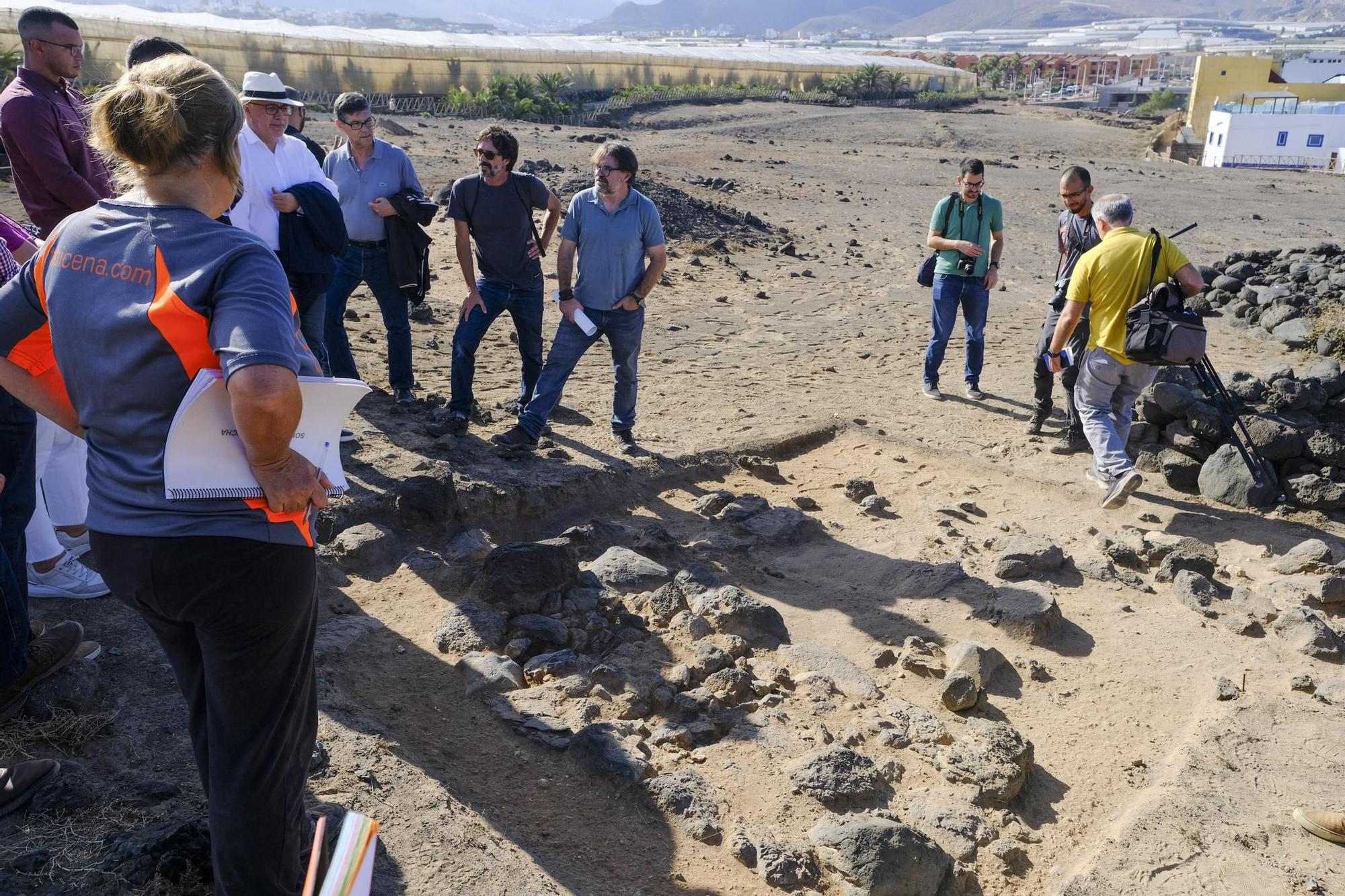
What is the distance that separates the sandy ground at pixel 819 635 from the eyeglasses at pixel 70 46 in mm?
2490

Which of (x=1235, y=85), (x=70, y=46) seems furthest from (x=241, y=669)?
(x=1235, y=85)

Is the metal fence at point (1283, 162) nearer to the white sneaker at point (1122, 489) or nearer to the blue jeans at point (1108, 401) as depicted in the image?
the blue jeans at point (1108, 401)

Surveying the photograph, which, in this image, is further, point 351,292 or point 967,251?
point 967,251

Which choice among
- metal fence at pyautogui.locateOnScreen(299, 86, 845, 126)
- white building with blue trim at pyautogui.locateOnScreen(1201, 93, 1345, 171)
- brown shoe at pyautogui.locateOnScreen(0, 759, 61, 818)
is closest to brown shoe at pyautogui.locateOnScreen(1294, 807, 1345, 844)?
brown shoe at pyautogui.locateOnScreen(0, 759, 61, 818)

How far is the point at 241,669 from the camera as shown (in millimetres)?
2316

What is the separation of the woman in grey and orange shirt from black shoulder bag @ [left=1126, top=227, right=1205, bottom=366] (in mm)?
5075

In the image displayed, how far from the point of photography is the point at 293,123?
6.69 meters

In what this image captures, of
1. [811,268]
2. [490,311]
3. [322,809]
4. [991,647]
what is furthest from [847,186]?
[322,809]

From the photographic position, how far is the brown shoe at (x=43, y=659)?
11.3 feet

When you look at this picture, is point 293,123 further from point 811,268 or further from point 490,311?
point 811,268

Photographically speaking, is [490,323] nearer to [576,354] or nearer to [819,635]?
[576,354]

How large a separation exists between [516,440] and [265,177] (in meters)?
2.10

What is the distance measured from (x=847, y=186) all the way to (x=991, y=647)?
18.7 meters

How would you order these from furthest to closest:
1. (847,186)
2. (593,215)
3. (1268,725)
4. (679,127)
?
1. (679,127)
2. (847,186)
3. (593,215)
4. (1268,725)
